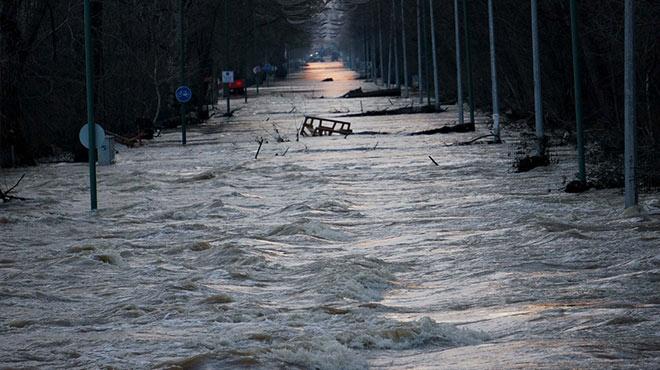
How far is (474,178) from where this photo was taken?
31312 mm

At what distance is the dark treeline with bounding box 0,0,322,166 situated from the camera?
125 ft

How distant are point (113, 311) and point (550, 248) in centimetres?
676

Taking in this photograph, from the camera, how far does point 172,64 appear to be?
194ft

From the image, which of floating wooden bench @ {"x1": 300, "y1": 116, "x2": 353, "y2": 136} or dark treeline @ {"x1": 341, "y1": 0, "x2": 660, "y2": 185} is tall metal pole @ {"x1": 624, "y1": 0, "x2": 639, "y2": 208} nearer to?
dark treeline @ {"x1": 341, "y1": 0, "x2": 660, "y2": 185}

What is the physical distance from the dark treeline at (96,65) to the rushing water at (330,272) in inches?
218

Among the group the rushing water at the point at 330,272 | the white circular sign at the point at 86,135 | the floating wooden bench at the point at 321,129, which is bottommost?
the rushing water at the point at 330,272

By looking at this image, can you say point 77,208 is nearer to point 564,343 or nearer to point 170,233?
point 170,233

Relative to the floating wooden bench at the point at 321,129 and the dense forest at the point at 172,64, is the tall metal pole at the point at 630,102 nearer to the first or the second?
the dense forest at the point at 172,64

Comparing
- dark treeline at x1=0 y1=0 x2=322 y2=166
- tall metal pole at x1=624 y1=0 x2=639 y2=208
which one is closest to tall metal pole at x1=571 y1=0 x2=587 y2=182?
tall metal pole at x1=624 y1=0 x2=639 y2=208

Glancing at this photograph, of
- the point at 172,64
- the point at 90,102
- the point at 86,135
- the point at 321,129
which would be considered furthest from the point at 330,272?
the point at 172,64

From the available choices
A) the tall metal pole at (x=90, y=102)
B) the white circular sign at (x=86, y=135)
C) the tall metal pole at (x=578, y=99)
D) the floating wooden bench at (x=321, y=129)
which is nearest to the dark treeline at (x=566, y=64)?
the tall metal pole at (x=578, y=99)

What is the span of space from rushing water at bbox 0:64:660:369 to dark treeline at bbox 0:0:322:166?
218 inches

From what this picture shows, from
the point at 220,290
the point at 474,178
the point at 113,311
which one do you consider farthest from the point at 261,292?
the point at 474,178

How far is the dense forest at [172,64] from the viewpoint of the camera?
29922 mm
